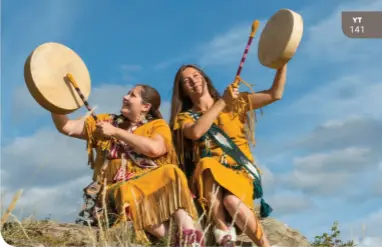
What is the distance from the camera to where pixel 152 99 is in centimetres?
A: 547

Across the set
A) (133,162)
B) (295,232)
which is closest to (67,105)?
(133,162)

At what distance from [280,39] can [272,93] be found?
1.47 ft

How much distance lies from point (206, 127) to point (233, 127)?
441 mm

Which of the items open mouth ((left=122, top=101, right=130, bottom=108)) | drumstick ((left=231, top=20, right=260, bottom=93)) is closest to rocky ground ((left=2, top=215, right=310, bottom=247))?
open mouth ((left=122, top=101, right=130, bottom=108))

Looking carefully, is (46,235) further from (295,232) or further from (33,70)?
(295,232)

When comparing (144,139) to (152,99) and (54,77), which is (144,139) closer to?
(152,99)

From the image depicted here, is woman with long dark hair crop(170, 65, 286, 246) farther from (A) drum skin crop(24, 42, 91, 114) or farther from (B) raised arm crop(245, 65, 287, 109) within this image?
(A) drum skin crop(24, 42, 91, 114)

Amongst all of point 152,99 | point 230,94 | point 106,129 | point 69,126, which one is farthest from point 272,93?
point 69,126

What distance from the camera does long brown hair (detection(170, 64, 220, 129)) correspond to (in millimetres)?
5465

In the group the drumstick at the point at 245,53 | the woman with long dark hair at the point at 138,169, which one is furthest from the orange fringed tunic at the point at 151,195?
the drumstick at the point at 245,53

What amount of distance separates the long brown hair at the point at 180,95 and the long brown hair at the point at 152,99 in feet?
0.44

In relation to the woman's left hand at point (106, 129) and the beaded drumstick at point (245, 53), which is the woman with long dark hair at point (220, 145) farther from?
the woman's left hand at point (106, 129)

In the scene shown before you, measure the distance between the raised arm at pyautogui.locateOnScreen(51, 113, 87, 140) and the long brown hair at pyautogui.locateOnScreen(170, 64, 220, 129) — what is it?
761 millimetres

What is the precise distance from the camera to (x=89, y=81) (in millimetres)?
5516
